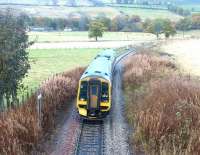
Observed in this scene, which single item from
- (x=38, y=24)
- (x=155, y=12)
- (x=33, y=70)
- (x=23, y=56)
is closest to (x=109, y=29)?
(x=38, y=24)

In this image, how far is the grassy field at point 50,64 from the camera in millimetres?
36781

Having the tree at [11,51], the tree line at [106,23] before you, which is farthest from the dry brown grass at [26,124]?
the tree line at [106,23]

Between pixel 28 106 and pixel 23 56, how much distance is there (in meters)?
4.50

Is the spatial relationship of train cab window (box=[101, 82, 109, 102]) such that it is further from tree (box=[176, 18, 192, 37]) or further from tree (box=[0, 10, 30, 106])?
tree (box=[176, 18, 192, 37])

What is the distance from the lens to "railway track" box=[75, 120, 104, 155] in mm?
16328

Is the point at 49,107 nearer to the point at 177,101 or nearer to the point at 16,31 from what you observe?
the point at 16,31

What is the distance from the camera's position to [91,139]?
17.9 metres

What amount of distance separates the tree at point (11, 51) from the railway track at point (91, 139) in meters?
4.21

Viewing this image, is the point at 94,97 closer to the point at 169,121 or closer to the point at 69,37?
the point at 169,121

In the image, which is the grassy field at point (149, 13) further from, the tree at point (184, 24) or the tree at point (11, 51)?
the tree at point (11, 51)

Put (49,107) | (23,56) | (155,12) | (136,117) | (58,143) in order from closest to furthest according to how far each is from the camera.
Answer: (58,143) → (136,117) → (49,107) → (23,56) → (155,12)

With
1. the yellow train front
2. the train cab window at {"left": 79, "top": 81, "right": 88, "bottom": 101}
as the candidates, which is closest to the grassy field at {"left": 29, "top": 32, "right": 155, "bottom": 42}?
the train cab window at {"left": 79, "top": 81, "right": 88, "bottom": 101}

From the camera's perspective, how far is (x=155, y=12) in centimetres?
16200

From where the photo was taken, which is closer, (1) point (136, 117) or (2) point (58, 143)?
(2) point (58, 143)
